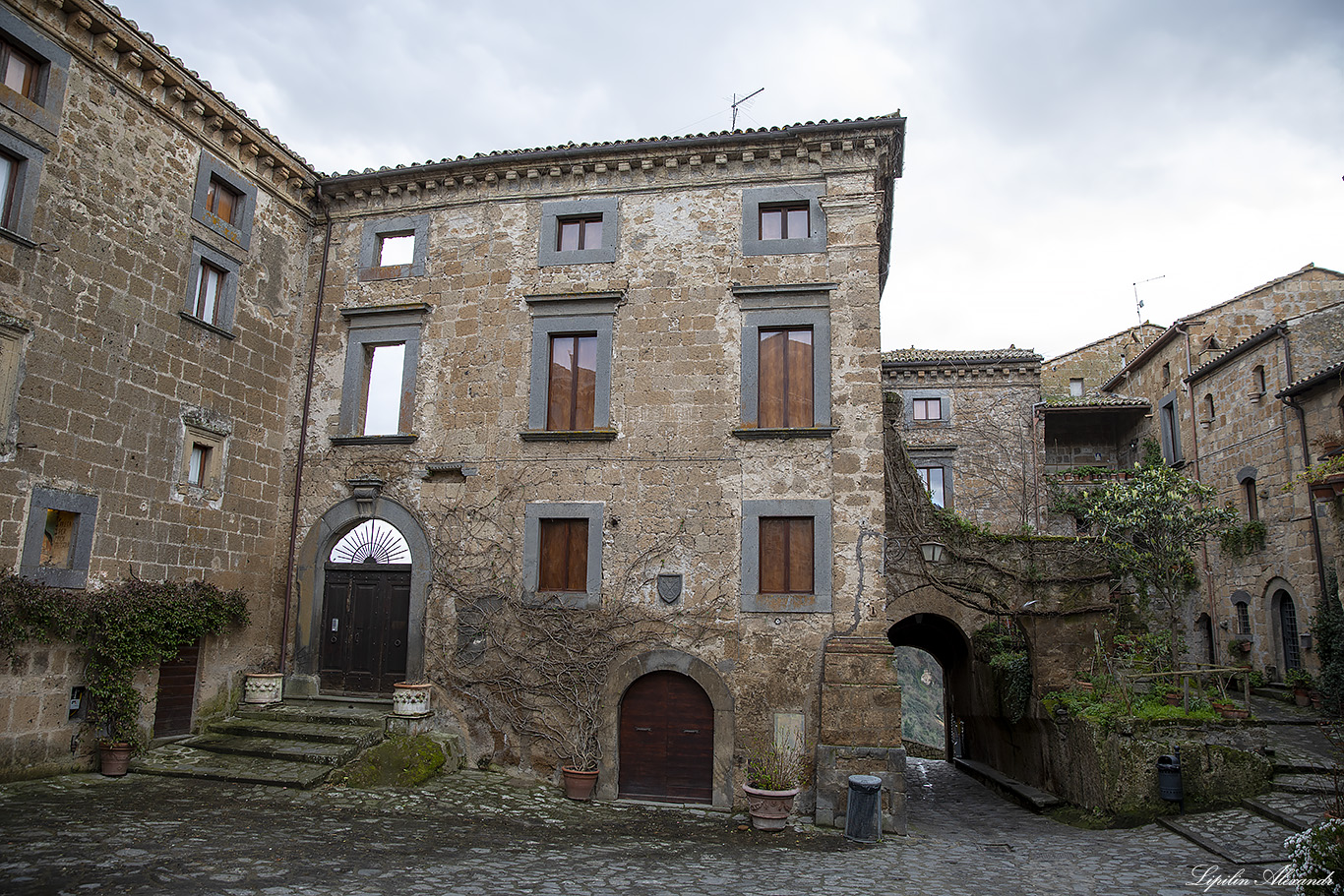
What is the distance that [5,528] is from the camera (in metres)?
10.5

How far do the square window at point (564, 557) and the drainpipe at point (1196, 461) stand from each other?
17.1 meters

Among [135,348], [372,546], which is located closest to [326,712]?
[372,546]

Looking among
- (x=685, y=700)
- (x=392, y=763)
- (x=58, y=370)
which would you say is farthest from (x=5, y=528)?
(x=685, y=700)

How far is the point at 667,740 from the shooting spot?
12.9m

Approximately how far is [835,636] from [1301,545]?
41.9 feet

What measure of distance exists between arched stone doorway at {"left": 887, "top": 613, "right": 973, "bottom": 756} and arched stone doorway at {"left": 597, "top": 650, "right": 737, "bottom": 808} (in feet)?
26.8

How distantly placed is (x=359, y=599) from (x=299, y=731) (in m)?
2.44

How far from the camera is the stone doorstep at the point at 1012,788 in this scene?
1481cm

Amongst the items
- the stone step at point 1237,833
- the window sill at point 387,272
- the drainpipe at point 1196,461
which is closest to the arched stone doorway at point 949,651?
the drainpipe at point 1196,461

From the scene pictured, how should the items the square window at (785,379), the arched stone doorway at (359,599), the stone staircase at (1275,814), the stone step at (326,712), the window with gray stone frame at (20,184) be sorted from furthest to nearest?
the arched stone doorway at (359,599)
the square window at (785,379)
the stone step at (326,712)
the window with gray stone frame at (20,184)
the stone staircase at (1275,814)

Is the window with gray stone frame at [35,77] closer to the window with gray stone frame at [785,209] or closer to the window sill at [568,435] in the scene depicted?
the window sill at [568,435]

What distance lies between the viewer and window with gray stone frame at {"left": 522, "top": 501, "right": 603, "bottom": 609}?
1338cm

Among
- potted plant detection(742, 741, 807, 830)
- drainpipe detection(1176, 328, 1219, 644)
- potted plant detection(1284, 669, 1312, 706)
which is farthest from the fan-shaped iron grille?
drainpipe detection(1176, 328, 1219, 644)

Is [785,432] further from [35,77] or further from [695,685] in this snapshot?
[35,77]
